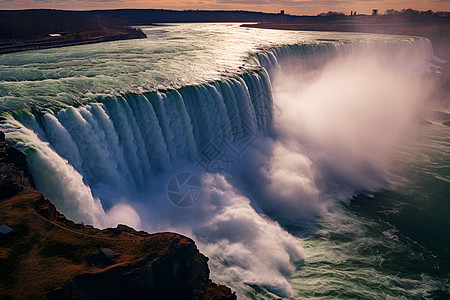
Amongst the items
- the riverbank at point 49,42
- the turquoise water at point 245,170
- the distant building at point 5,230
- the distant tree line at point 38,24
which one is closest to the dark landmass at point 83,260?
the distant building at point 5,230

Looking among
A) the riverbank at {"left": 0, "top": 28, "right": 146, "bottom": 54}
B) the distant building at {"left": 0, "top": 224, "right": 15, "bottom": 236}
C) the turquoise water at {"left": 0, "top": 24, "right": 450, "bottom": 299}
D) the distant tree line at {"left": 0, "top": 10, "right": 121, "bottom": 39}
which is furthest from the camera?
the distant tree line at {"left": 0, "top": 10, "right": 121, "bottom": 39}

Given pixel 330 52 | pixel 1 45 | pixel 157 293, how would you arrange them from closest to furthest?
pixel 157 293, pixel 1 45, pixel 330 52

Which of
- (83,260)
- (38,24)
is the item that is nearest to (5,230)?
(83,260)

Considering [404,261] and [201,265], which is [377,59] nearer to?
[404,261]

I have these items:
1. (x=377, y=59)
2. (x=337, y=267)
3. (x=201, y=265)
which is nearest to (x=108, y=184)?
(x=201, y=265)

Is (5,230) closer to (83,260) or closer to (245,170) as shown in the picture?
(83,260)

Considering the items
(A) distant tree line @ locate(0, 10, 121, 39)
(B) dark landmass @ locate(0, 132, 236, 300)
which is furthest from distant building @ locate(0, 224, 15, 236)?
(A) distant tree line @ locate(0, 10, 121, 39)

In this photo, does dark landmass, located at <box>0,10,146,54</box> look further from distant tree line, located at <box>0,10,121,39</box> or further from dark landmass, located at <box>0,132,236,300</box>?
dark landmass, located at <box>0,132,236,300</box>
